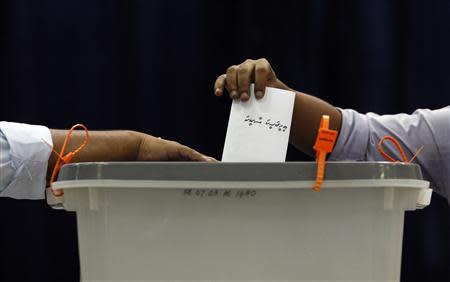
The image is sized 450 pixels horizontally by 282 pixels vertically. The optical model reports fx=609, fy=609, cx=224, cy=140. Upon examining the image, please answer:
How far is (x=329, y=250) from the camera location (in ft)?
2.06

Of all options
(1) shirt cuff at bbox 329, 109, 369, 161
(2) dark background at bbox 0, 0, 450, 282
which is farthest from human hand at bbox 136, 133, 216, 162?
(2) dark background at bbox 0, 0, 450, 282

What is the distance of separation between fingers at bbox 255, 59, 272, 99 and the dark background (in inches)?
33.3

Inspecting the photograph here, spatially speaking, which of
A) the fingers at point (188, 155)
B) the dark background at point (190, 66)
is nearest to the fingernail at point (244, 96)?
the fingers at point (188, 155)

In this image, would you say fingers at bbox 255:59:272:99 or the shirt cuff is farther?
the shirt cuff

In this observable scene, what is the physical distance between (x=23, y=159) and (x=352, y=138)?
574 millimetres

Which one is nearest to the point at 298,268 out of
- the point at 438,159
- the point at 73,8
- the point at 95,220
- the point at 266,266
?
the point at 266,266

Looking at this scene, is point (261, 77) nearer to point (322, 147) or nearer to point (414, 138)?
point (322, 147)

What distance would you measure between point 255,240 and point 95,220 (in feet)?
0.55

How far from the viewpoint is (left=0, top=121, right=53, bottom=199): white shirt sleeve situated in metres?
0.87

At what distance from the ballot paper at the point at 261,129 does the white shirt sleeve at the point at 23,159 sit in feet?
1.03

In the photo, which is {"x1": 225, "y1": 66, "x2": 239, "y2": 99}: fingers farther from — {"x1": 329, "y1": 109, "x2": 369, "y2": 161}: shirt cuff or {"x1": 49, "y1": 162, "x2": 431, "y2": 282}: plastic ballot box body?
{"x1": 329, "y1": 109, "x2": 369, "y2": 161}: shirt cuff

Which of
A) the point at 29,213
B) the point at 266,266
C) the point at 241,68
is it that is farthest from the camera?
the point at 29,213

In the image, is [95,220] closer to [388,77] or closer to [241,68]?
[241,68]

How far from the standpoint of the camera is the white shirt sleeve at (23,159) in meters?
0.87
